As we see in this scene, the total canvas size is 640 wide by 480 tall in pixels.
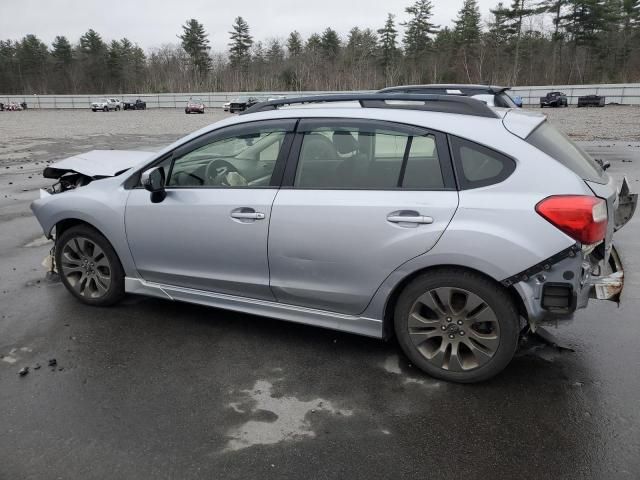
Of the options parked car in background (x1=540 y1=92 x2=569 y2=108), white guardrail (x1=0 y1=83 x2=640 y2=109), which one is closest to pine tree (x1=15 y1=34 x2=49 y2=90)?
white guardrail (x1=0 y1=83 x2=640 y2=109)

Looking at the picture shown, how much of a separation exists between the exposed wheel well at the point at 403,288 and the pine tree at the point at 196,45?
95.8 meters


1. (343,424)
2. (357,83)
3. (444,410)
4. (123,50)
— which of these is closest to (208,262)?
(343,424)

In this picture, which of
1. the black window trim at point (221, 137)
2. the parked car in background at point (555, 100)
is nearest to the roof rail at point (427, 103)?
the black window trim at point (221, 137)

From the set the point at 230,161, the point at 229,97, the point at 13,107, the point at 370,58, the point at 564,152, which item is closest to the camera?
A: the point at 564,152

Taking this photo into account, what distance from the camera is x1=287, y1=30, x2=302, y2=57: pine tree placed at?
93281 millimetres

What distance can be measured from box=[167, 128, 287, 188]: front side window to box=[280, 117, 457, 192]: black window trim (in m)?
0.20

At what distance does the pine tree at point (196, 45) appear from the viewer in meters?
91.6

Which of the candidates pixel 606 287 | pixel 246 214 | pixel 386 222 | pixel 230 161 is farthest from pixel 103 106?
pixel 606 287

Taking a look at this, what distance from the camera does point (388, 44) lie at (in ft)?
267

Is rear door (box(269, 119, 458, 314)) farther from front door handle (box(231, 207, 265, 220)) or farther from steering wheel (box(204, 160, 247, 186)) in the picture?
steering wheel (box(204, 160, 247, 186))

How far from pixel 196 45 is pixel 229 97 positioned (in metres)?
28.3

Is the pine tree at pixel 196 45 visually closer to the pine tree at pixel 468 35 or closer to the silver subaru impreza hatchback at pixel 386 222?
the pine tree at pixel 468 35

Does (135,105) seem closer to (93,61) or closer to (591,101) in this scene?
(93,61)

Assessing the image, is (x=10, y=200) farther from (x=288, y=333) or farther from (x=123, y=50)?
(x=123, y=50)
